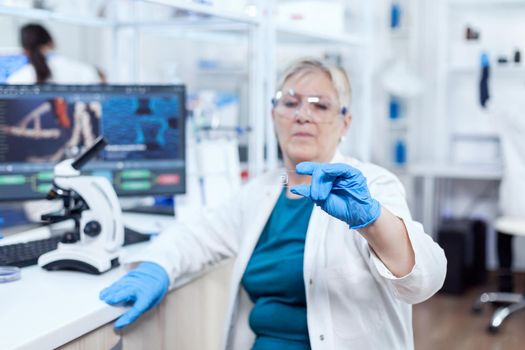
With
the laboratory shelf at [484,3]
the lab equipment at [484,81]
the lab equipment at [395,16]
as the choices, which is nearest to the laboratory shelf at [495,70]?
the lab equipment at [484,81]

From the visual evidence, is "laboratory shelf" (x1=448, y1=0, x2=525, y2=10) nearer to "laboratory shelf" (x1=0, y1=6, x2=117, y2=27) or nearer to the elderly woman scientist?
"laboratory shelf" (x1=0, y1=6, x2=117, y2=27)

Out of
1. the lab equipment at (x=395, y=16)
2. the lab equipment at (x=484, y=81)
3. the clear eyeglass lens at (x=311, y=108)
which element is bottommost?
the clear eyeglass lens at (x=311, y=108)

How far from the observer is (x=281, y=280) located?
1625 millimetres

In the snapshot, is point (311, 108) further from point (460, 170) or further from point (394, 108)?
point (394, 108)

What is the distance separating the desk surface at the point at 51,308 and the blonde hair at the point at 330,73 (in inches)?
26.3

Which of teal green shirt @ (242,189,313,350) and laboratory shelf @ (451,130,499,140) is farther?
laboratory shelf @ (451,130,499,140)

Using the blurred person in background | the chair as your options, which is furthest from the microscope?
the chair

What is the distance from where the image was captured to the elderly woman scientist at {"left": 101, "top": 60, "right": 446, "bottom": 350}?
132 centimetres

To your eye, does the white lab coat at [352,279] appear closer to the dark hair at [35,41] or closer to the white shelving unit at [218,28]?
the white shelving unit at [218,28]

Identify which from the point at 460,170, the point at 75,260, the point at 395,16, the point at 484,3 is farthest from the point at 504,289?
the point at 75,260

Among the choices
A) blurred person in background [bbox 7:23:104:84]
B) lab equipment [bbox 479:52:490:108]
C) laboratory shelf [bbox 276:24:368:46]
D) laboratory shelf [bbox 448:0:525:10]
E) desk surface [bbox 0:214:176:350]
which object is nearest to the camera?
desk surface [bbox 0:214:176:350]

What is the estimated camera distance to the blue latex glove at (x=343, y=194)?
1.27 metres

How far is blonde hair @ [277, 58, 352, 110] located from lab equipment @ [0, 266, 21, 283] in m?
0.79

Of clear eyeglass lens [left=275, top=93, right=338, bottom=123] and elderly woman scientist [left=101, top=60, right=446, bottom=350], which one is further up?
clear eyeglass lens [left=275, top=93, right=338, bottom=123]
